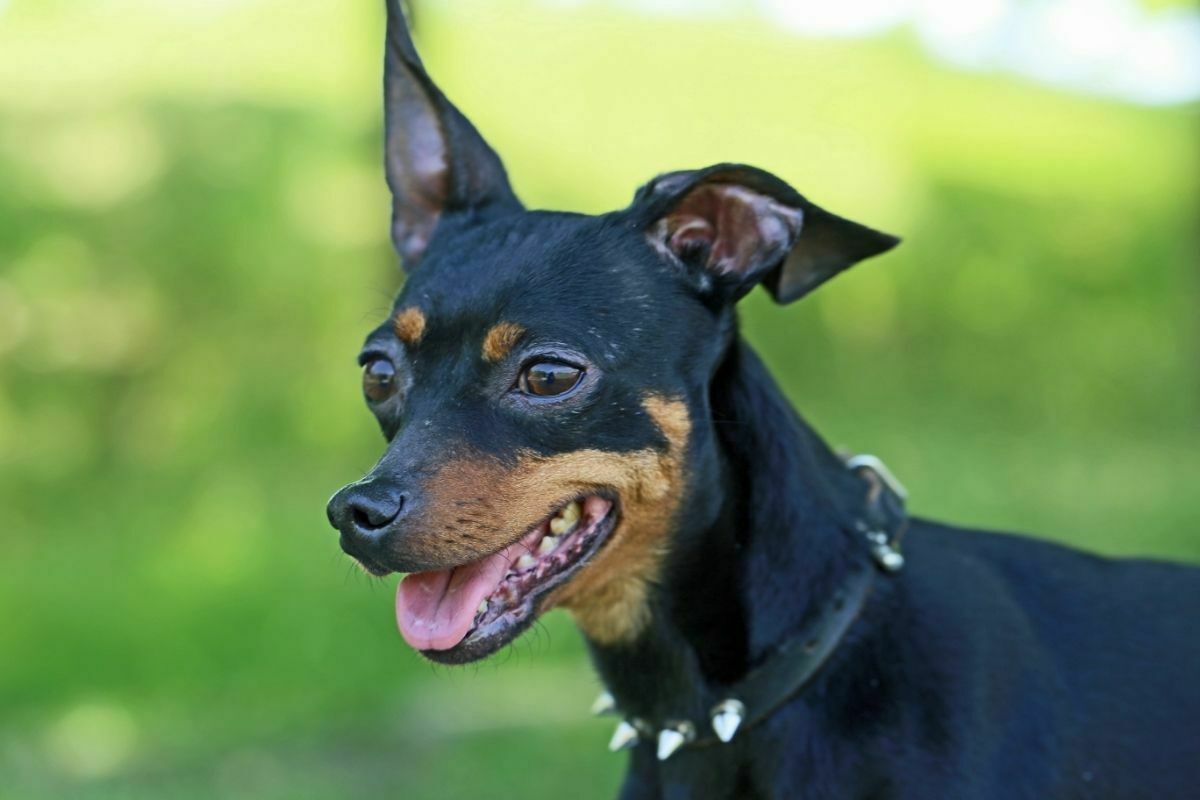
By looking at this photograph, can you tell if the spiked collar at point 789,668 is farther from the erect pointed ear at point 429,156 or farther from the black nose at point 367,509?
the erect pointed ear at point 429,156

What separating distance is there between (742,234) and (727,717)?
1.16 m

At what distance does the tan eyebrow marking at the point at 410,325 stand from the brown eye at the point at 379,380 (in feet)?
0.33

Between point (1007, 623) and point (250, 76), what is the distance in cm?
913

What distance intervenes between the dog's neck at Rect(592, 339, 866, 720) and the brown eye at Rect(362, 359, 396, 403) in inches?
30.4

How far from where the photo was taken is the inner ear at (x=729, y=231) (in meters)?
3.48

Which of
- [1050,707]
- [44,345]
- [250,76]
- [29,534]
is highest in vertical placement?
[1050,707]

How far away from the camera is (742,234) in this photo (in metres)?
3.56

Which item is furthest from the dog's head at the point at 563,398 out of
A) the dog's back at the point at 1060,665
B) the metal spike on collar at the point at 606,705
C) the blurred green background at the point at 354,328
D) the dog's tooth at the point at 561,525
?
the blurred green background at the point at 354,328

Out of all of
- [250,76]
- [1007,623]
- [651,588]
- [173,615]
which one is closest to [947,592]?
[1007,623]

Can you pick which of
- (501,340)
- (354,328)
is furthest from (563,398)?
(354,328)

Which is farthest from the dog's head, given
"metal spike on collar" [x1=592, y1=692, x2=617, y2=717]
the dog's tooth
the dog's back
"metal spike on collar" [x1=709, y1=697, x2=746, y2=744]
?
the dog's back

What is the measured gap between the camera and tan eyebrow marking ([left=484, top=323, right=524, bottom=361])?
10.7 ft

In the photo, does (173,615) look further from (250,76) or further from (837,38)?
(837,38)

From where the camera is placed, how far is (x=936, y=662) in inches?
130
